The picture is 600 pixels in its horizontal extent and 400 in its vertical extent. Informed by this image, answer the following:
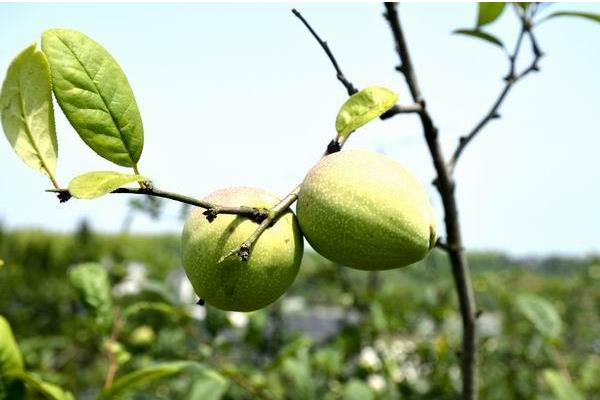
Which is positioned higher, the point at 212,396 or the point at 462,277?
the point at 462,277

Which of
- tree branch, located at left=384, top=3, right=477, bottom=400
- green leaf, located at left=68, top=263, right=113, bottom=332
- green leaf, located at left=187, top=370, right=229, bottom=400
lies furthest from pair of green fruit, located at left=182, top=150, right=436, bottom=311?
green leaf, located at left=187, top=370, right=229, bottom=400

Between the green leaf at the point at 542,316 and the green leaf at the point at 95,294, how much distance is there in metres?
1.35

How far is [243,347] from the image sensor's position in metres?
3.31

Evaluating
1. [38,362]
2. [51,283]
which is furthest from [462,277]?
[51,283]

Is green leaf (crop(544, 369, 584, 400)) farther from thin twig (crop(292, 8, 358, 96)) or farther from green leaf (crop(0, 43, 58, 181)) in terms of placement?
green leaf (crop(0, 43, 58, 181))

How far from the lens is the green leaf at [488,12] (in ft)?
4.66

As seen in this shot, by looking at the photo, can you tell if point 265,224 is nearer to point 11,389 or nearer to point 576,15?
point 11,389

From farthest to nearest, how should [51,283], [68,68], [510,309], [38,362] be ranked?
[51,283] → [510,309] → [38,362] → [68,68]

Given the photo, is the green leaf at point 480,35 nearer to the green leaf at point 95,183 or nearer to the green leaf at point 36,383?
the green leaf at point 95,183

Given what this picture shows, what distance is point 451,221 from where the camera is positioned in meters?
1.25

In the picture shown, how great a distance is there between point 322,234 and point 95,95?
358mm

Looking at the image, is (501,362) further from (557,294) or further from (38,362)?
(557,294)

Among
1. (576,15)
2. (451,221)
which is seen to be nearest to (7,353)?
(451,221)

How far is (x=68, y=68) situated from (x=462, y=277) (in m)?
0.84
